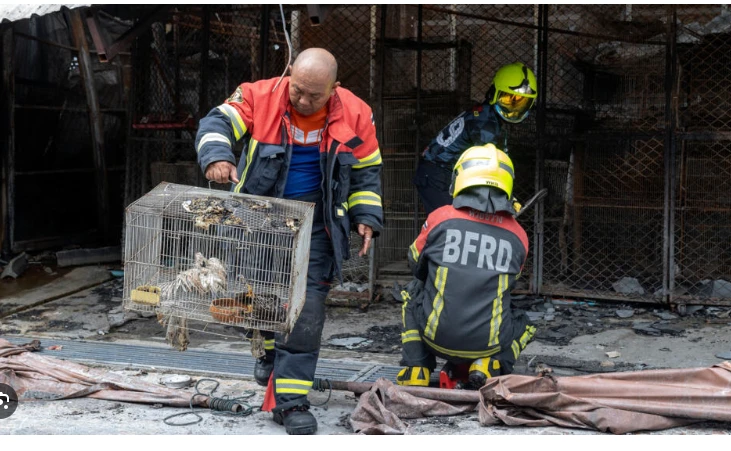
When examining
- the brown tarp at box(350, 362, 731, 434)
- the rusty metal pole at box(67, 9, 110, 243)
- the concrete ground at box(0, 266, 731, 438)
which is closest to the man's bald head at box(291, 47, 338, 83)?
the brown tarp at box(350, 362, 731, 434)

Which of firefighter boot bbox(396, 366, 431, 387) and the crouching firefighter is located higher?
the crouching firefighter

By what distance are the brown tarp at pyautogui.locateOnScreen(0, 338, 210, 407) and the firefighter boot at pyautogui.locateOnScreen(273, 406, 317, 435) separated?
569mm

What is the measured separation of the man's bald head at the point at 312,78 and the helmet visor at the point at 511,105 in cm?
247

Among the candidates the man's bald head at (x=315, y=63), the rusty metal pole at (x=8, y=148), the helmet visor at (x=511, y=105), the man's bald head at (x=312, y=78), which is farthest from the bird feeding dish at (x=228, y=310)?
the rusty metal pole at (x=8, y=148)

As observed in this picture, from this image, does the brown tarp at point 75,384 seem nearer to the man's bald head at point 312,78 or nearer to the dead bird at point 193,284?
the dead bird at point 193,284

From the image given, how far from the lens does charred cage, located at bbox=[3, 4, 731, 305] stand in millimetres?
7602

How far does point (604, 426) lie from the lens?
169 inches

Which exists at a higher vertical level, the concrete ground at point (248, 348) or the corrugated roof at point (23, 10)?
the corrugated roof at point (23, 10)

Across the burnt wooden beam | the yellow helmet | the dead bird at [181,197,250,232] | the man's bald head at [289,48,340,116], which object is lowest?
the dead bird at [181,197,250,232]

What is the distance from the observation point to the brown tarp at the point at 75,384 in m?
4.91

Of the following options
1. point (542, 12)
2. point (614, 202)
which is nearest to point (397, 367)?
point (614, 202)

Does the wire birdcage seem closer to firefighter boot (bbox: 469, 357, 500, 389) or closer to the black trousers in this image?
the black trousers

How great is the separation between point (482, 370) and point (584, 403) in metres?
0.63

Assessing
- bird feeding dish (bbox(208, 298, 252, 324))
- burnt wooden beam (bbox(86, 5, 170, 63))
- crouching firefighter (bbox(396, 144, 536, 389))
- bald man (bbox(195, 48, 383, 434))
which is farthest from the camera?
burnt wooden beam (bbox(86, 5, 170, 63))
